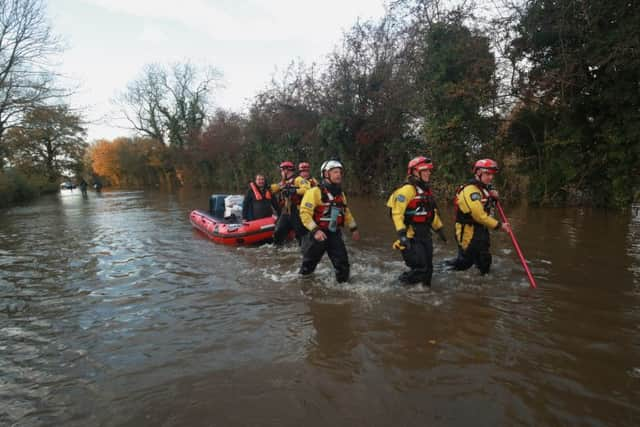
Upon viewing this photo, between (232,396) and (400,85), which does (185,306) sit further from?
(400,85)

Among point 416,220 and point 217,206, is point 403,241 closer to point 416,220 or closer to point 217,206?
point 416,220

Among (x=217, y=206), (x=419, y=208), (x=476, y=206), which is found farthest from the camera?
(x=217, y=206)

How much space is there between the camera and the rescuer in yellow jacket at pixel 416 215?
4605 millimetres

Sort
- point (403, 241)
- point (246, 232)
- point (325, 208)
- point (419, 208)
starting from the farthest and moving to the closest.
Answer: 1. point (246, 232)
2. point (325, 208)
3. point (419, 208)
4. point (403, 241)

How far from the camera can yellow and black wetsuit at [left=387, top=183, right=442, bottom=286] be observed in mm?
4602

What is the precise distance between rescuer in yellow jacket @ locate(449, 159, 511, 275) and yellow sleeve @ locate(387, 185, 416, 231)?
86 cm

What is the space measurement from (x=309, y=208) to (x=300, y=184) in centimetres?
283

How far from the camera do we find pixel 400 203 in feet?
15.0

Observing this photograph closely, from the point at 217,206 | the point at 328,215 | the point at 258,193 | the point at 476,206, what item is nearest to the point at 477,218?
the point at 476,206

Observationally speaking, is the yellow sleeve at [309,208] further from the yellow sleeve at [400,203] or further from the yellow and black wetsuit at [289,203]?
the yellow and black wetsuit at [289,203]

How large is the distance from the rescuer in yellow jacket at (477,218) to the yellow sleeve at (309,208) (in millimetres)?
1938

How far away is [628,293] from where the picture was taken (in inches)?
181

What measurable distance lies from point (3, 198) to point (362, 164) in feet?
66.6

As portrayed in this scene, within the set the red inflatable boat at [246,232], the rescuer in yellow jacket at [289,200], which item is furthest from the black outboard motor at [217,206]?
the rescuer in yellow jacket at [289,200]
